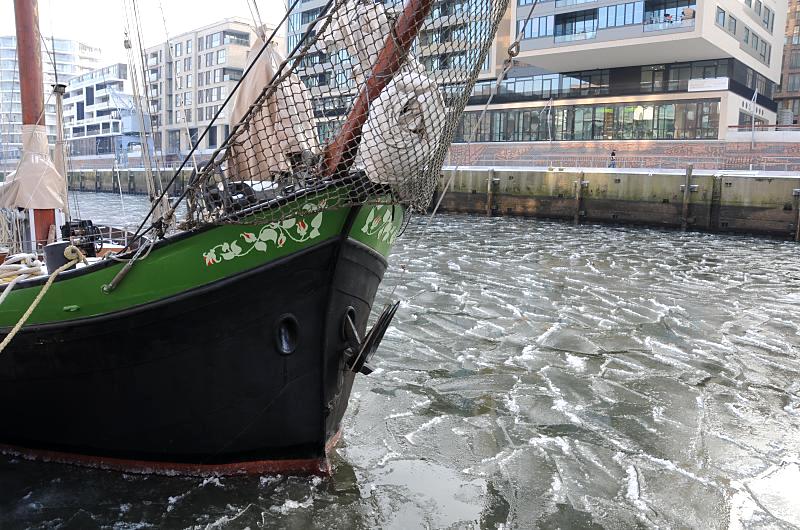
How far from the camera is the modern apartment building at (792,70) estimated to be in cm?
6431

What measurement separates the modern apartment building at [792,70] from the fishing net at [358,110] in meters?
68.9

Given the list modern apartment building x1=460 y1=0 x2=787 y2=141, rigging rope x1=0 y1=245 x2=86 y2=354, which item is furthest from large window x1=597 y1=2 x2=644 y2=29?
rigging rope x1=0 y1=245 x2=86 y2=354

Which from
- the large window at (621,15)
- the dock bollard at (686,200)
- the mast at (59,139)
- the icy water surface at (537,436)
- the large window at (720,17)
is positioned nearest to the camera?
the icy water surface at (537,436)

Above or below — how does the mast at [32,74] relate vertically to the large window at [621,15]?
below

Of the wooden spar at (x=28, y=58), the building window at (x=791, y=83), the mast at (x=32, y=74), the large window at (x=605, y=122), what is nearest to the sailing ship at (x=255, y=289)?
the mast at (x=32, y=74)

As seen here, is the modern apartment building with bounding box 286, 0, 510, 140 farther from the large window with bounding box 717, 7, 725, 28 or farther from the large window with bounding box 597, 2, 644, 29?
the large window with bounding box 717, 7, 725, 28

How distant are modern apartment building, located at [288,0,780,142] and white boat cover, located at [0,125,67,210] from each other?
94.1ft

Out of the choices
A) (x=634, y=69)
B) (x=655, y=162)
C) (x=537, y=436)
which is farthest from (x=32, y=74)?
(x=634, y=69)

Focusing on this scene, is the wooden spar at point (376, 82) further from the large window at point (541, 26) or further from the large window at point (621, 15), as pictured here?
the large window at point (541, 26)

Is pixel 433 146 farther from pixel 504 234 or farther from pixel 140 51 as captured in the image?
pixel 504 234

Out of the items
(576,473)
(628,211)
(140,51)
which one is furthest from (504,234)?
(576,473)

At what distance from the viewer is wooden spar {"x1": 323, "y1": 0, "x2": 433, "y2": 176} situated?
429 centimetres

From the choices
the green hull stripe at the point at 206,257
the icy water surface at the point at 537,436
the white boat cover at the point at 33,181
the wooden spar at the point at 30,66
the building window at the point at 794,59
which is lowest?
the icy water surface at the point at 537,436

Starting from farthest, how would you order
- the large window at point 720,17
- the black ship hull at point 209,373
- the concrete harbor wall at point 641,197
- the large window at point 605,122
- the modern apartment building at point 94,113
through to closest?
the modern apartment building at point 94,113, the large window at point 605,122, the large window at point 720,17, the concrete harbor wall at point 641,197, the black ship hull at point 209,373
